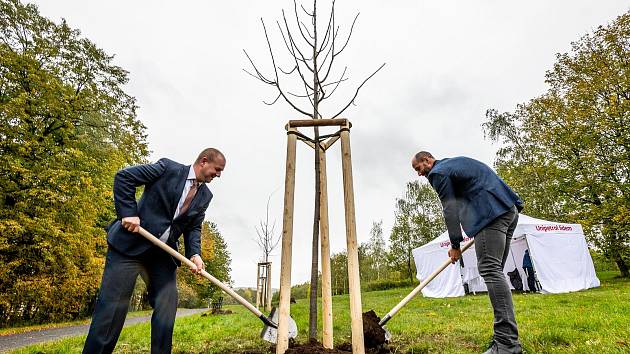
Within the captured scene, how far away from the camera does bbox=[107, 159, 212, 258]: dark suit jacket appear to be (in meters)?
2.79

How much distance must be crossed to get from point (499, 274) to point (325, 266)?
157 cm

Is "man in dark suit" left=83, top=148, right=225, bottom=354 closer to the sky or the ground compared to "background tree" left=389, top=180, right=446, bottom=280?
closer to the ground

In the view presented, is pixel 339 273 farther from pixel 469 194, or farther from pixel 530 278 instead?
pixel 469 194

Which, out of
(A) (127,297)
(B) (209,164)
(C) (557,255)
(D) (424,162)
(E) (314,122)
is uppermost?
(E) (314,122)

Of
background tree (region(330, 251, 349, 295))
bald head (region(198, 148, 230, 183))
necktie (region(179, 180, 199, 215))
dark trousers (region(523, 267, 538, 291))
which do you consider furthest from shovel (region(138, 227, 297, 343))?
background tree (region(330, 251, 349, 295))

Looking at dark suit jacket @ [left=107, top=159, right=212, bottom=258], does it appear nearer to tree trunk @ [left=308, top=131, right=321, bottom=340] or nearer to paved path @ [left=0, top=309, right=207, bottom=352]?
tree trunk @ [left=308, top=131, right=321, bottom=340]

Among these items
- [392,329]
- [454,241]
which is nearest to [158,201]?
[454,241]

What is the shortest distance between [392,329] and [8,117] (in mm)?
15207

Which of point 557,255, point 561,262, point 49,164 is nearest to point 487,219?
point 557,255

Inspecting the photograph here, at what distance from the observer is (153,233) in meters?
2.92

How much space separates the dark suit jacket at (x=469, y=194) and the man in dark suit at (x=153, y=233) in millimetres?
2048

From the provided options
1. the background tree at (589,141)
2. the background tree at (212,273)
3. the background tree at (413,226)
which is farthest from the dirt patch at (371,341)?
the background tree at (413,226)

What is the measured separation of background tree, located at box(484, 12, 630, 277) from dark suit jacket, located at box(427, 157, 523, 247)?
16640 millimetres

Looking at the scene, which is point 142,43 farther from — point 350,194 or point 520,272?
point 520,272
